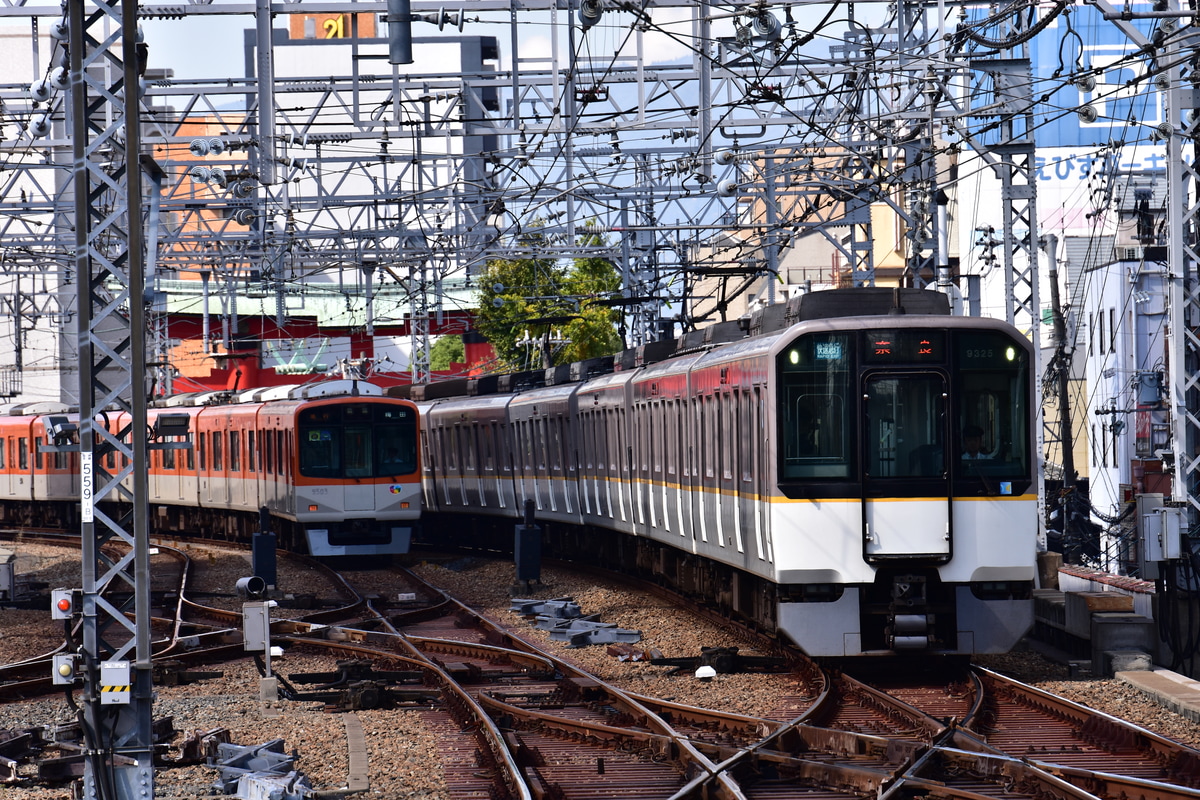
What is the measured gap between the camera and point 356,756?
31.1 ft

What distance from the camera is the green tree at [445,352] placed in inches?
3258

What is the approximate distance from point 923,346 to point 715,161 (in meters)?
10.5

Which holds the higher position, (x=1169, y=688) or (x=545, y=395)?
(x=545, y=395)

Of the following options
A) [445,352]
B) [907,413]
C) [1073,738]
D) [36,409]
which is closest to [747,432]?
[907,413]

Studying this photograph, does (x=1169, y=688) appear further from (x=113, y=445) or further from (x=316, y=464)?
(x=316, y=464)

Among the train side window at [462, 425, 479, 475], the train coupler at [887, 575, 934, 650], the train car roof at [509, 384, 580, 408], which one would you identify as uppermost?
the train car roof at [509, 384, 580, 408]

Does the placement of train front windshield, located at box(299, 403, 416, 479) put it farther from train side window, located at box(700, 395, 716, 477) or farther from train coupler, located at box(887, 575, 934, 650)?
train coupler, located at box(887, 575, 934, 650)

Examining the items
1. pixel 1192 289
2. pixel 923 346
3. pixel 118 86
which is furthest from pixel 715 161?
pixel 118 86

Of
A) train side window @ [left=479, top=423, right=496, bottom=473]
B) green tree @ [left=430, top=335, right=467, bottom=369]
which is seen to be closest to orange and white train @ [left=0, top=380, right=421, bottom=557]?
train side window @ [left=479, top=423, right=496, bottom=473]

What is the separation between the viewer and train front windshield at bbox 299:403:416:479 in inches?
968

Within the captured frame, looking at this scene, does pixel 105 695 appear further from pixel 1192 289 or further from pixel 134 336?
pixel 1192 289

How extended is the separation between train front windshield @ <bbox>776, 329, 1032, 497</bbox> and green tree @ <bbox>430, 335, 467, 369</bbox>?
7049 centimetres

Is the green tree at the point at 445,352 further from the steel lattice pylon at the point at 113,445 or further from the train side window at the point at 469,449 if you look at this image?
the steel lattice pylon at the point at 113,445

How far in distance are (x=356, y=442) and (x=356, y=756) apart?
613 inches
